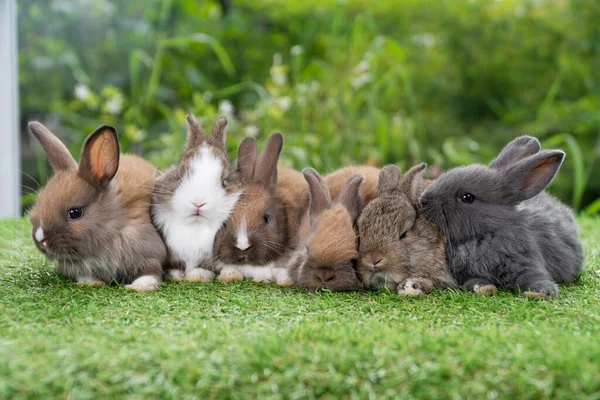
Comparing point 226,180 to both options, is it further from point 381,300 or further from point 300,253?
point 381,300

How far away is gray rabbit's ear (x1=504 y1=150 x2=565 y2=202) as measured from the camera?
2.82 metres

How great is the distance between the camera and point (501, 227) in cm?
291

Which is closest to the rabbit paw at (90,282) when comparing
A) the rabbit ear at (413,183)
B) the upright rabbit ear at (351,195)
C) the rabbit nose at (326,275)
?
the rabbit nose at (326,275)

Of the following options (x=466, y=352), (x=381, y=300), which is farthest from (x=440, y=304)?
(x=466, y=352)

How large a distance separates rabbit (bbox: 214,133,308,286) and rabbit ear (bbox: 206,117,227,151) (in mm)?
118

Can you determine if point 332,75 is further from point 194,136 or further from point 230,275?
point 230,275

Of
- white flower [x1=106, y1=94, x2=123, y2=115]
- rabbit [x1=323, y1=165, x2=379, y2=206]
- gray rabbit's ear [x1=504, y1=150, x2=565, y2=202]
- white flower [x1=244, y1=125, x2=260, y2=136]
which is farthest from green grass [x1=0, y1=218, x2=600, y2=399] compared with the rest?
white flower [x1=106, y1=94, x2=123, y2=115]

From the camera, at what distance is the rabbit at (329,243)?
2.88 meters

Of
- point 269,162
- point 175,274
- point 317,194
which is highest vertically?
point 269,162

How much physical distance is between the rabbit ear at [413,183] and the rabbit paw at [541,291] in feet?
2.20

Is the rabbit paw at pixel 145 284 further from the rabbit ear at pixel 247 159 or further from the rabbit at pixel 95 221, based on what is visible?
the rabbit ear at pixel 247 159

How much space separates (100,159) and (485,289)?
188 centimetres

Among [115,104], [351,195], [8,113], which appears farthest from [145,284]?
[115,104]

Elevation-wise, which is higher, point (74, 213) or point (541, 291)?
point (74, 213)
